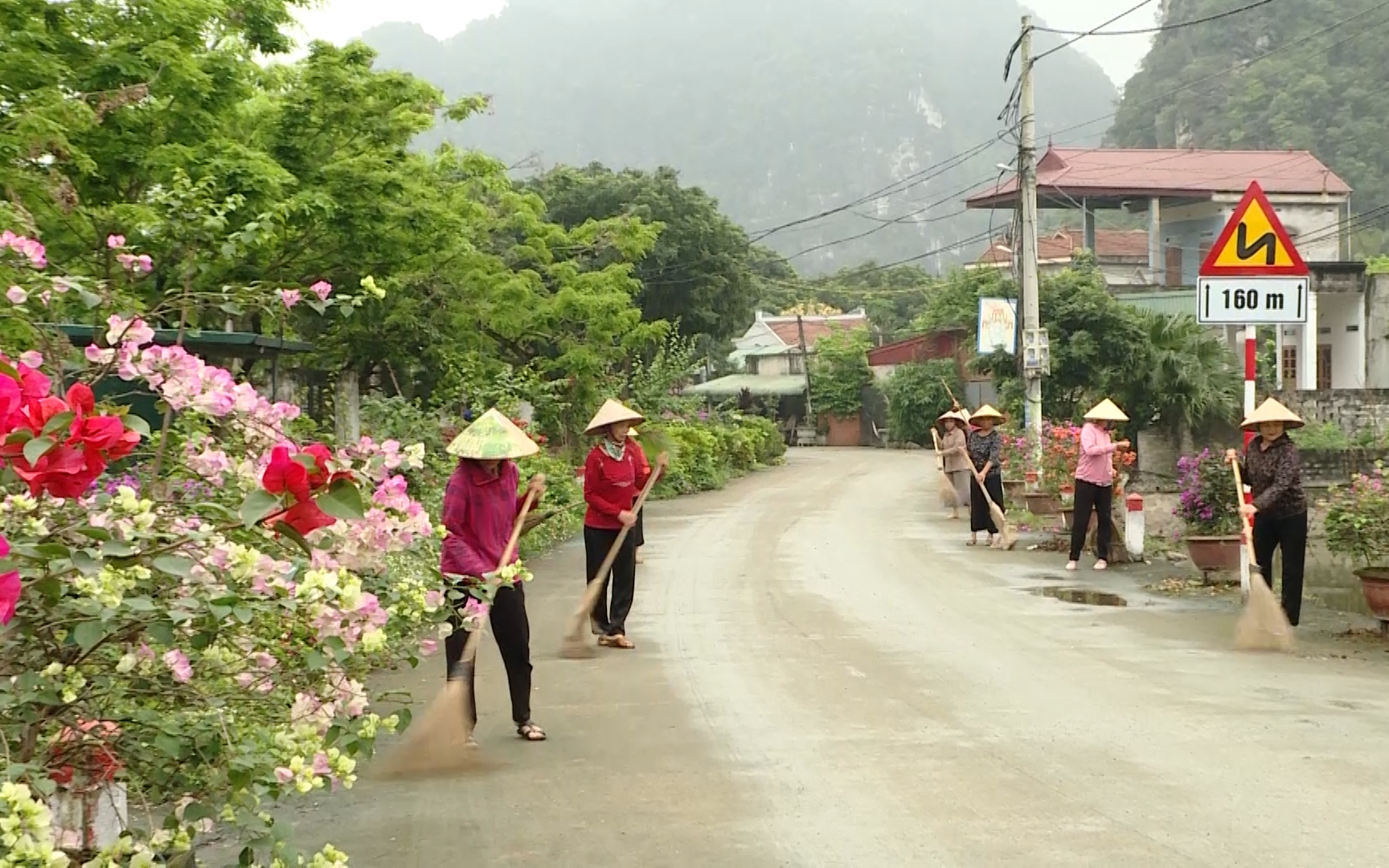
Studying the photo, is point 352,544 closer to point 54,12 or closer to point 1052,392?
point 54,12

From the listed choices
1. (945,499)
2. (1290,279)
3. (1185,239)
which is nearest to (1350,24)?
(1185,239)

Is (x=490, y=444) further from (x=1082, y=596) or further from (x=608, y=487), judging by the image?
(x=1082, y=596)

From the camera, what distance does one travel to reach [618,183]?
153 ft

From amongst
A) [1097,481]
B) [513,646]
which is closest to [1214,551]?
[1097,481]

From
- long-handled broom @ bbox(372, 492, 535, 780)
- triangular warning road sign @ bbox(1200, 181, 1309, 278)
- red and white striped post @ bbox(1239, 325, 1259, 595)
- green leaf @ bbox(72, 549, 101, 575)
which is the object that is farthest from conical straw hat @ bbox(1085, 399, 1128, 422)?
green leaf @ bbox(72, 549, 101, 575)

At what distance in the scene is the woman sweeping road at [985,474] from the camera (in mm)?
17797

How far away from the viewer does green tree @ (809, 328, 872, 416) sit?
59.2m

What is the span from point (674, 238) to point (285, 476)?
144ft

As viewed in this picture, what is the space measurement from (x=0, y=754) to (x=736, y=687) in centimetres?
579

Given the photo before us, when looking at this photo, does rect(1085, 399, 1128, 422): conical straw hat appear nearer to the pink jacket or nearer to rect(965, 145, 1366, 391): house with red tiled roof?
the pink jacket

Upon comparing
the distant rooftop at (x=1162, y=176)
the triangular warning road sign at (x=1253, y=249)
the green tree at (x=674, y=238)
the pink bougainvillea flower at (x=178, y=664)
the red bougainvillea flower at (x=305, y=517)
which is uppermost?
the distant rooftop at (x=1162, y=176)

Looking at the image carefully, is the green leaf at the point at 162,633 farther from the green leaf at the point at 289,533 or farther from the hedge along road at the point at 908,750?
the hedge along road at the point at 908,750

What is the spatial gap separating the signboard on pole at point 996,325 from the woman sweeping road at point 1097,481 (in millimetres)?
11823

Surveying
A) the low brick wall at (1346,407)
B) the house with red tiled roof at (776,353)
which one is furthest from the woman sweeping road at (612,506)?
the house with red tiled roof at (776,353)
